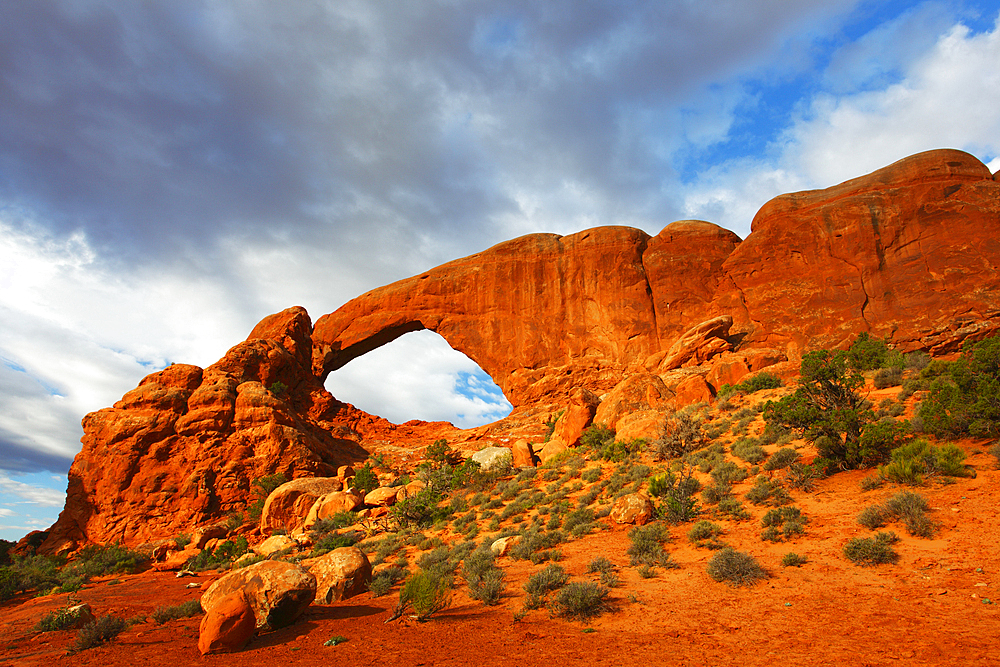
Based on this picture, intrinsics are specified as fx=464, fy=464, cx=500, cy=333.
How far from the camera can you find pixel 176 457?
22.4m

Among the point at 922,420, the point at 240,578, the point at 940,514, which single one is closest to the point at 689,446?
the point at 922,420

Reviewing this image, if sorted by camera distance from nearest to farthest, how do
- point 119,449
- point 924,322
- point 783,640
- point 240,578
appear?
1. point 783,640
2. point 240,578
3. point 119,449
4. point 924,322

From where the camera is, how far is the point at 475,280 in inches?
1465

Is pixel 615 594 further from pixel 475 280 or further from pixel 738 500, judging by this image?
pixel 475 280

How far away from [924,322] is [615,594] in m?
28.8

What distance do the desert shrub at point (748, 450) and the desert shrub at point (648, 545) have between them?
4.05 m

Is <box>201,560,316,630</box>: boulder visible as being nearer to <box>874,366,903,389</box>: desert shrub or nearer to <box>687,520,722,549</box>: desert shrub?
<box>687,520,722,549</box>: desert shrub

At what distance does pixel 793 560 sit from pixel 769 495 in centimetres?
304

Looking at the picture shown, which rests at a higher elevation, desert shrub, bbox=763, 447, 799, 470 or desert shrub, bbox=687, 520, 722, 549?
desert shrub, bbox=763, 447, 799, 470

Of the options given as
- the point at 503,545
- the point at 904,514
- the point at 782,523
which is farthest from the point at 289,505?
Result: the point at 904,514

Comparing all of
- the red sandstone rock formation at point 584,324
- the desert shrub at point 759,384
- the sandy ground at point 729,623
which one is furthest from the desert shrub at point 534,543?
the desert shrub at point 759,384

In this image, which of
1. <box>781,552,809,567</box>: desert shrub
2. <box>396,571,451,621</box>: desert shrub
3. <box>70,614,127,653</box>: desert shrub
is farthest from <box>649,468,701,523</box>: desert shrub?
<box>70,614,127,653</box>: desert shrub

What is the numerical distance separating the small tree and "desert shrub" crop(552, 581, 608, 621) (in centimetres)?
707

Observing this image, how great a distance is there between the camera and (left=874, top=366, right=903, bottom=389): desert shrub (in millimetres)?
15828
